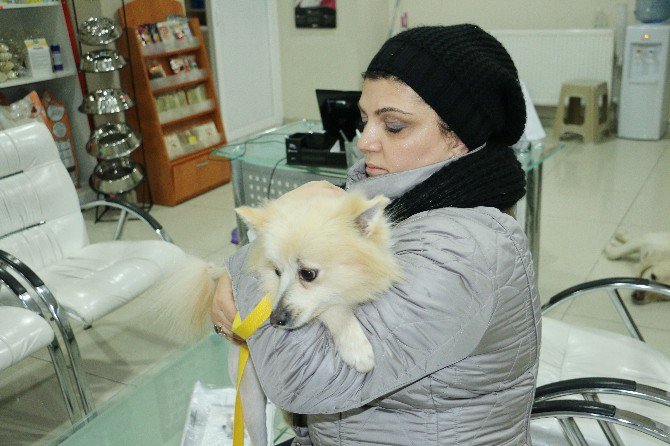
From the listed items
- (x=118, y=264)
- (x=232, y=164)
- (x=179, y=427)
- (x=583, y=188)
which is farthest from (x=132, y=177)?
(x=583, y=188)

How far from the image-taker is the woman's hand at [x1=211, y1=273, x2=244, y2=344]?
1.18m

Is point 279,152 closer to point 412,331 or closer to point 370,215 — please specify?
point 370,215

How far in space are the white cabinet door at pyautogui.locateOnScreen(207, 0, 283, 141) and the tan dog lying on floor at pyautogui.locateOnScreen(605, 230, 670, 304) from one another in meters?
3.95

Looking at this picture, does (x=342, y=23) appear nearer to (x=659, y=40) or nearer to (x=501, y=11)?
(x=501, y=11)

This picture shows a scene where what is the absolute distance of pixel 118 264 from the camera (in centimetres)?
287

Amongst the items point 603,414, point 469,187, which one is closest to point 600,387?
point 603,414

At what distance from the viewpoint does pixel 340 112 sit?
3180 millimetres

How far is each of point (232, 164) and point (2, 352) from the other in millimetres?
1555

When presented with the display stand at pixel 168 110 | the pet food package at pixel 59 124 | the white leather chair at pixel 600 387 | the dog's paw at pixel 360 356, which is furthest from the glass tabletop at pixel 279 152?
the dog's paw at pixel 360 356

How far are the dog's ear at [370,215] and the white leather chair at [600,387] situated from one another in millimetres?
707

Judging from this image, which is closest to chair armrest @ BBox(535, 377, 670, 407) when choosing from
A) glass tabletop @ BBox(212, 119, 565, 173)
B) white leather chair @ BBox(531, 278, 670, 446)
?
white leather chair @ BBox(531, 278, 670, 446)

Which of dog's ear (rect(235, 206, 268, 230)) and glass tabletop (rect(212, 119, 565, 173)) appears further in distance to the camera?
glass tabletop (rect(212, 119, 565, 173))

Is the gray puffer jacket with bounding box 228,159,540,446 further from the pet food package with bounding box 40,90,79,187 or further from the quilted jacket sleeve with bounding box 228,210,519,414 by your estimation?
the pet food package with bounding box 40,90,79,187

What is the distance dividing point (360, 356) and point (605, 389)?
2.67 feet
